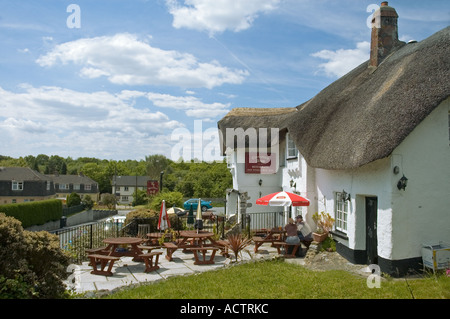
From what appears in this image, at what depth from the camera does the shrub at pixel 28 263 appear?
5910 mm

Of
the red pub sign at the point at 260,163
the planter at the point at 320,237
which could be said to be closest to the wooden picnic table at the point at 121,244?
the planter at the point at 320,237

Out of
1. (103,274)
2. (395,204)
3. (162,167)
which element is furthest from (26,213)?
(162,167)

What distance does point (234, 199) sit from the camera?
22.5 m

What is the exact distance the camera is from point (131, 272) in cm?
1027

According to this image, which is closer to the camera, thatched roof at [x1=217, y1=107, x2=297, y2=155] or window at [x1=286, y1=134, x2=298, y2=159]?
window at [x1=286, y1=134, x2=298, y2=159]

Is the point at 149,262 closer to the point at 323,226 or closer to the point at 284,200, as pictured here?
the point at 284,200

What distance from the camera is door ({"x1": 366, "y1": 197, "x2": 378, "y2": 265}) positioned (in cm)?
1046

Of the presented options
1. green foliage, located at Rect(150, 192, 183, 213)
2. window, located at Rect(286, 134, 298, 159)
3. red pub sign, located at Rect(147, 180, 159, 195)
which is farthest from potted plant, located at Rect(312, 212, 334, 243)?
red pub sign, located at Rect(147, 180, 159, 195)

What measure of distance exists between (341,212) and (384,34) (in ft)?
24.1

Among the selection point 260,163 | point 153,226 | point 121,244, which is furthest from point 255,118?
point 121,244

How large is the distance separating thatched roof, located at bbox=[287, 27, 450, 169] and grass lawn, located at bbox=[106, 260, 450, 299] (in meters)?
2.95

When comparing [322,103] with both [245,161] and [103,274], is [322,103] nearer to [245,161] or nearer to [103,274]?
[245,161]

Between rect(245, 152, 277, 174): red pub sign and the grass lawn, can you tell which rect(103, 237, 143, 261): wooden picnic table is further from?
rect(245, 152, 277, 174): red pub sign

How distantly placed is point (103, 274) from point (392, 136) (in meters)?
8.18
